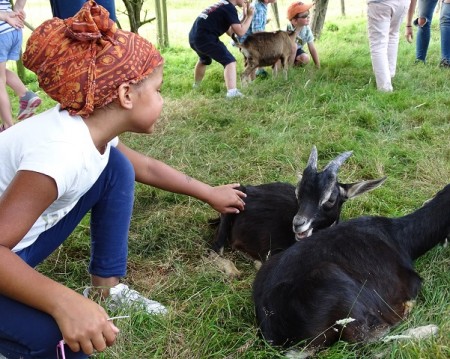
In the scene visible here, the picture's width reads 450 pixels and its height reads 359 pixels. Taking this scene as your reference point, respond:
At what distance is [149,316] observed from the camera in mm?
2576

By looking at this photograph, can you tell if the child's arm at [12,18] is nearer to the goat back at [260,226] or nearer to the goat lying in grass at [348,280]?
the goat back at [260,226]

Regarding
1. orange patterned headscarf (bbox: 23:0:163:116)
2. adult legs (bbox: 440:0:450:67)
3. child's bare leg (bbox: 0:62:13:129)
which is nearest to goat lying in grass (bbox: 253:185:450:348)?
orange patterned headscarf (bbox: 23:0:163:116)

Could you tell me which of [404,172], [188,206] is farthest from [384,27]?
[188,206]

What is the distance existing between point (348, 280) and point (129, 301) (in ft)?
3.55

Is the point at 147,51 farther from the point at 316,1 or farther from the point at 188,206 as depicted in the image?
the point at 316,1

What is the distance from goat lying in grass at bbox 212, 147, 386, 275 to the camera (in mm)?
3223

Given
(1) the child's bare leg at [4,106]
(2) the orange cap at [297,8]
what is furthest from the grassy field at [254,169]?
(1) the child's bare leg at [4,106]

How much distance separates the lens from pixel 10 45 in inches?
216

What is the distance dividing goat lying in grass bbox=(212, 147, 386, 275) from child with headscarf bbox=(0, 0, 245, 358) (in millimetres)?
1370

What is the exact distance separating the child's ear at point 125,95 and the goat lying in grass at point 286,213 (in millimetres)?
1422

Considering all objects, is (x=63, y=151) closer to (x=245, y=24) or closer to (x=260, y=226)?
(x=260, y=226)

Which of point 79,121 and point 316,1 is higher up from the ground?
point 79,121

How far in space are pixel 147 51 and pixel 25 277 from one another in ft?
3.04

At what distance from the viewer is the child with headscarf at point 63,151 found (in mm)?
1689
